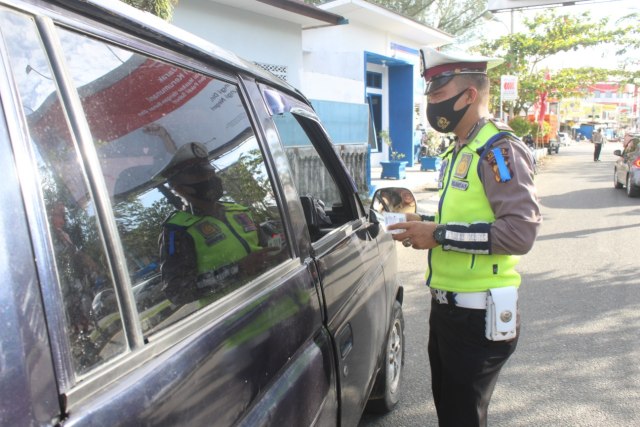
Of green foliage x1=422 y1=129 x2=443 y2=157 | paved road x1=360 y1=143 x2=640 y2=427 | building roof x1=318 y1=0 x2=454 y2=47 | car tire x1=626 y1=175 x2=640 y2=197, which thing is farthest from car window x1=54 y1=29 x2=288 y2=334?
green foliage x1=422 y1=129 x2=443 y2=157

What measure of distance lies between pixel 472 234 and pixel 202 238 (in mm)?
1021

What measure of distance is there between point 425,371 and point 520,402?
673 mm

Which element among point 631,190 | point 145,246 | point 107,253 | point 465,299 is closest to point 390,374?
point 465,299

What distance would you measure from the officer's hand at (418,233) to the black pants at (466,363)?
306 millimetres

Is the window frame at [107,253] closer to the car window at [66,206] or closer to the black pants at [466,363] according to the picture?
the car window at [66,206]

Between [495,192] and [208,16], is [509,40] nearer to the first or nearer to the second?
[208,16]

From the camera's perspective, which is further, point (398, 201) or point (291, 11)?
point (291, 11)

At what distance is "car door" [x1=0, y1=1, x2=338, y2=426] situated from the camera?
88cm

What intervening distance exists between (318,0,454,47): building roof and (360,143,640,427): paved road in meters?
9.66

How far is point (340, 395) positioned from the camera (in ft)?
5.95

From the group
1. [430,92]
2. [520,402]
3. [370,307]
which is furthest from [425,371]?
[430,92]

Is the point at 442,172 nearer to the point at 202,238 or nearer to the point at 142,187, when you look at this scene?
the point at 202,238

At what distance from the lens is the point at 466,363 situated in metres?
2.08

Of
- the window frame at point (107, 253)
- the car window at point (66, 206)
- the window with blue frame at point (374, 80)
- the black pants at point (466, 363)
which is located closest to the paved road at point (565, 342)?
the black pants at point (466, 363)
